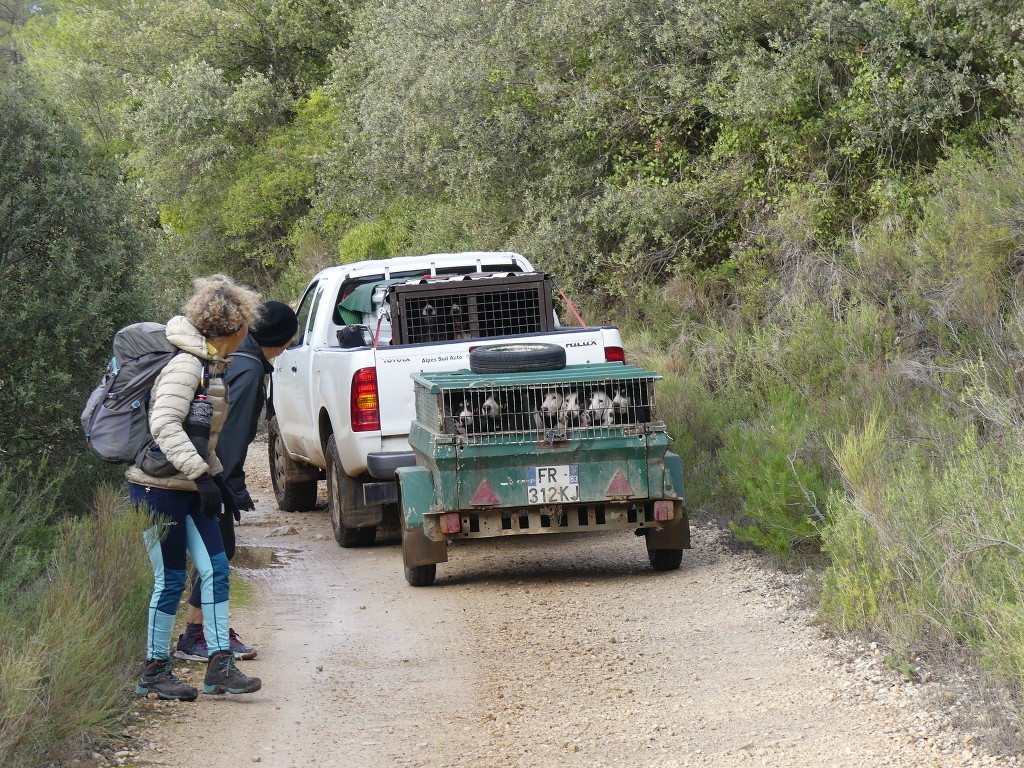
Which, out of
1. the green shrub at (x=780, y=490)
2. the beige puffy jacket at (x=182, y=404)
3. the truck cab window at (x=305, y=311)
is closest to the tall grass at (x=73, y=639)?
the beige puffy jacket at (x=182, y=404)

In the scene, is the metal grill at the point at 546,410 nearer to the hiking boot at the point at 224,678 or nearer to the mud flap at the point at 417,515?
the mud flap at the point at 417,515

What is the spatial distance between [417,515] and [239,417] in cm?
218

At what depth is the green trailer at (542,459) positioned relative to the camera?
805 centimetres

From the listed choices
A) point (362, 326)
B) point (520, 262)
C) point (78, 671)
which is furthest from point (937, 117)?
point (78, 671)

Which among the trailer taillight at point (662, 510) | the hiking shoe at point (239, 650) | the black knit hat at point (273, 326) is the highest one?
the black knit hat at point (273, 326)

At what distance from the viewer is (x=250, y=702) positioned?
19.7 feet

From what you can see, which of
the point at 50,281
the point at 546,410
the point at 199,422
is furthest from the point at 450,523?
the point at 50,281

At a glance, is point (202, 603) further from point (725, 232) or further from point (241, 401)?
point (725, 232)

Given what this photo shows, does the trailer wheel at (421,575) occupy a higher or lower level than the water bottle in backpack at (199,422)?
lower

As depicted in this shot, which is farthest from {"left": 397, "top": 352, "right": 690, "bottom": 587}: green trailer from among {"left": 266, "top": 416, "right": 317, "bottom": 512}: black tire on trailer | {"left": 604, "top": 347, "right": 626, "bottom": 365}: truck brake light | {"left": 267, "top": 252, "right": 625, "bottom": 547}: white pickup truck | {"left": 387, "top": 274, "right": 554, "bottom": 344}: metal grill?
{"left": 266, "top": 416, "right": 317, "bottom": 512}: black tire on trailer

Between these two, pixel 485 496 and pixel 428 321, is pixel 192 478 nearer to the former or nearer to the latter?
pixel 485 496

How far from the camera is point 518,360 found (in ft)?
28.3

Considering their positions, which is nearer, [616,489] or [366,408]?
[616,489]

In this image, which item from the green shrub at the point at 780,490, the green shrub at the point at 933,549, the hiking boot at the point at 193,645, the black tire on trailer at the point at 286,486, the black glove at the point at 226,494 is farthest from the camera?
the black tire on trailer at the point at 286,486
